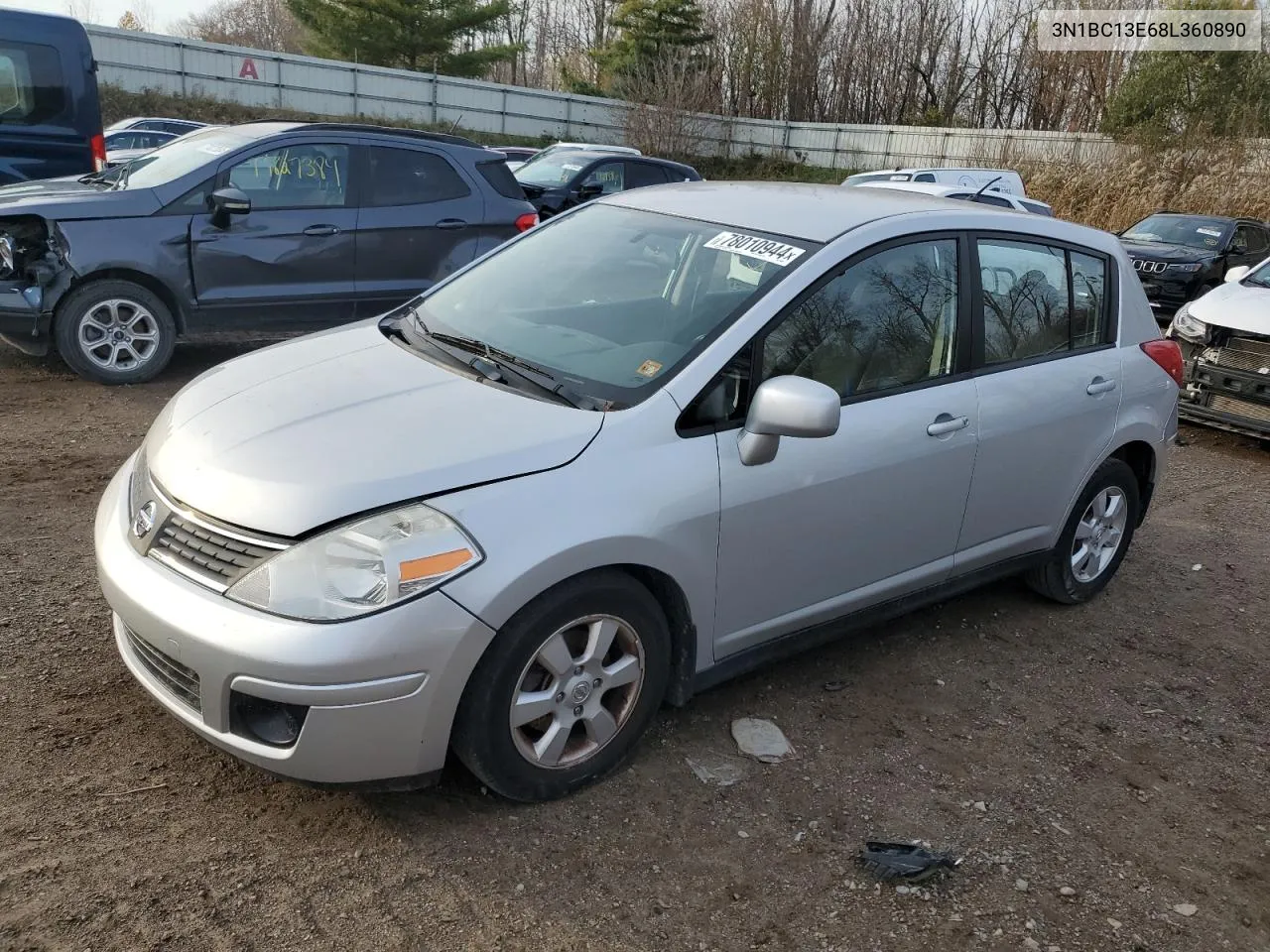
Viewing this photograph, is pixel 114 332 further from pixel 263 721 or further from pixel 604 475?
pixel 604 475

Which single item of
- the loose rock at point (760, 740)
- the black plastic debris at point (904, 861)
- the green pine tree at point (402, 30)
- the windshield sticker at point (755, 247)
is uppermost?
the green pine tree at point (402, 30)

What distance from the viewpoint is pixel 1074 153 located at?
29.5 m

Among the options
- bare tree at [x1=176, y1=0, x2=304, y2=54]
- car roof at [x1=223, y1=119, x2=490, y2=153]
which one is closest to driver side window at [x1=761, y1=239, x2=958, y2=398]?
car roof at [x1=223, y1=119, x2=490, y2=153]

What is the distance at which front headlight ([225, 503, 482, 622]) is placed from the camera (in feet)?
8.61

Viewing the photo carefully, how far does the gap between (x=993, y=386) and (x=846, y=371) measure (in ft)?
2.50

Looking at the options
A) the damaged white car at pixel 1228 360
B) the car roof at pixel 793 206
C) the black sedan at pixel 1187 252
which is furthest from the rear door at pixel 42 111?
the black sedan at pixel 1187 252

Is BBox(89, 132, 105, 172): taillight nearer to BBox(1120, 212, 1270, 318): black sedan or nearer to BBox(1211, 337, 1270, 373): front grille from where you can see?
BBox(1211, 337, 1270, 373): front grille

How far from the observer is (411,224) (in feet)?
Answer: 25.7

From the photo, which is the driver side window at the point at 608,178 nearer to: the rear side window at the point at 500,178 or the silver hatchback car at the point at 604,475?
the rear side window at the point at 500,178

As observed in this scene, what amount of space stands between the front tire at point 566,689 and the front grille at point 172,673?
0.68 metres

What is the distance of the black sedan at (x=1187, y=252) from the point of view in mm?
14258

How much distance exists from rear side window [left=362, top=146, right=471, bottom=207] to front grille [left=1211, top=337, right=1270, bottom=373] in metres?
5.98

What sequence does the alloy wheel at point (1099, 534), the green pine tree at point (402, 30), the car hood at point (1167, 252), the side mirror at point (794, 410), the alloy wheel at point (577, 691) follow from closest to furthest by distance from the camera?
the alloy wheel at point (577, 691), the side mirror at point (794, 410), the alloy wheel at point (1099, 534), the car hood at point (1167, 252), the green pine tree at point (402, 30)

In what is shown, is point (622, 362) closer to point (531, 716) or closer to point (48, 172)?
point (531, 716)
